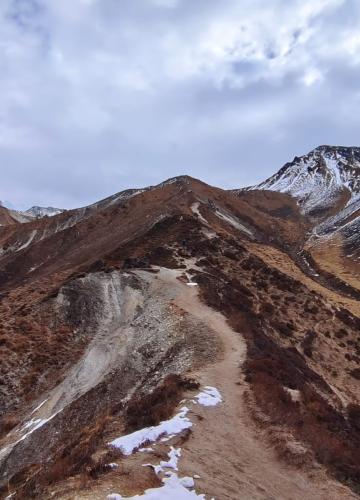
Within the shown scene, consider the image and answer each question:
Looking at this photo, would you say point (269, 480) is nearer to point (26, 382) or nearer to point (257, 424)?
point (257, 424)

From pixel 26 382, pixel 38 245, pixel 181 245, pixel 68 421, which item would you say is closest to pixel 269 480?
pixel 68 421

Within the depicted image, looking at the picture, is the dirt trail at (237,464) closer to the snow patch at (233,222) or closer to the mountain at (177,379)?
the mountain at (177,379)

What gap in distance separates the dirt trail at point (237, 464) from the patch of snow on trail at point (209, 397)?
344mm

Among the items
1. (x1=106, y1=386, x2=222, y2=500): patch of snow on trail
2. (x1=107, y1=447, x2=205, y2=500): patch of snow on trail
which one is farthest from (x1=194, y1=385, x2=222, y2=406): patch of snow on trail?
(x1=107, y1=447, x2=205, y2=500): patch of snow on trail

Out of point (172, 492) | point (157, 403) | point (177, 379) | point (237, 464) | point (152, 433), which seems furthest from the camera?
point (177, 379)

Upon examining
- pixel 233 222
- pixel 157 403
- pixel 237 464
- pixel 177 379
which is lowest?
pixel 237 464

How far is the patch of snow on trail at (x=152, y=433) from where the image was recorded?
17953 millimetres

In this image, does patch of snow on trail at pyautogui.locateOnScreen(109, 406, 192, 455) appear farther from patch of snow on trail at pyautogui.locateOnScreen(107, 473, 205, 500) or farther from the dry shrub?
patch of snow on trail at pyautogui.locateOnScreen(107, 473, 205, 500)

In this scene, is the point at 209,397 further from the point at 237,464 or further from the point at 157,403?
the point at 237,464

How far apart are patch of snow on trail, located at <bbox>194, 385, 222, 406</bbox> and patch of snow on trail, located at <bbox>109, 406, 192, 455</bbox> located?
2036 millimetres

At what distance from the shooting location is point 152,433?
62.3ft

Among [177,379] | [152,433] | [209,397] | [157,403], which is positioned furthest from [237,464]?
[177,379]

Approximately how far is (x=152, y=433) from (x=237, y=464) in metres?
3.48

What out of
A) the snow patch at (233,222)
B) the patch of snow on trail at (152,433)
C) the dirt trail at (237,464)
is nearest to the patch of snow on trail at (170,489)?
the dirt trail at (237,464)
